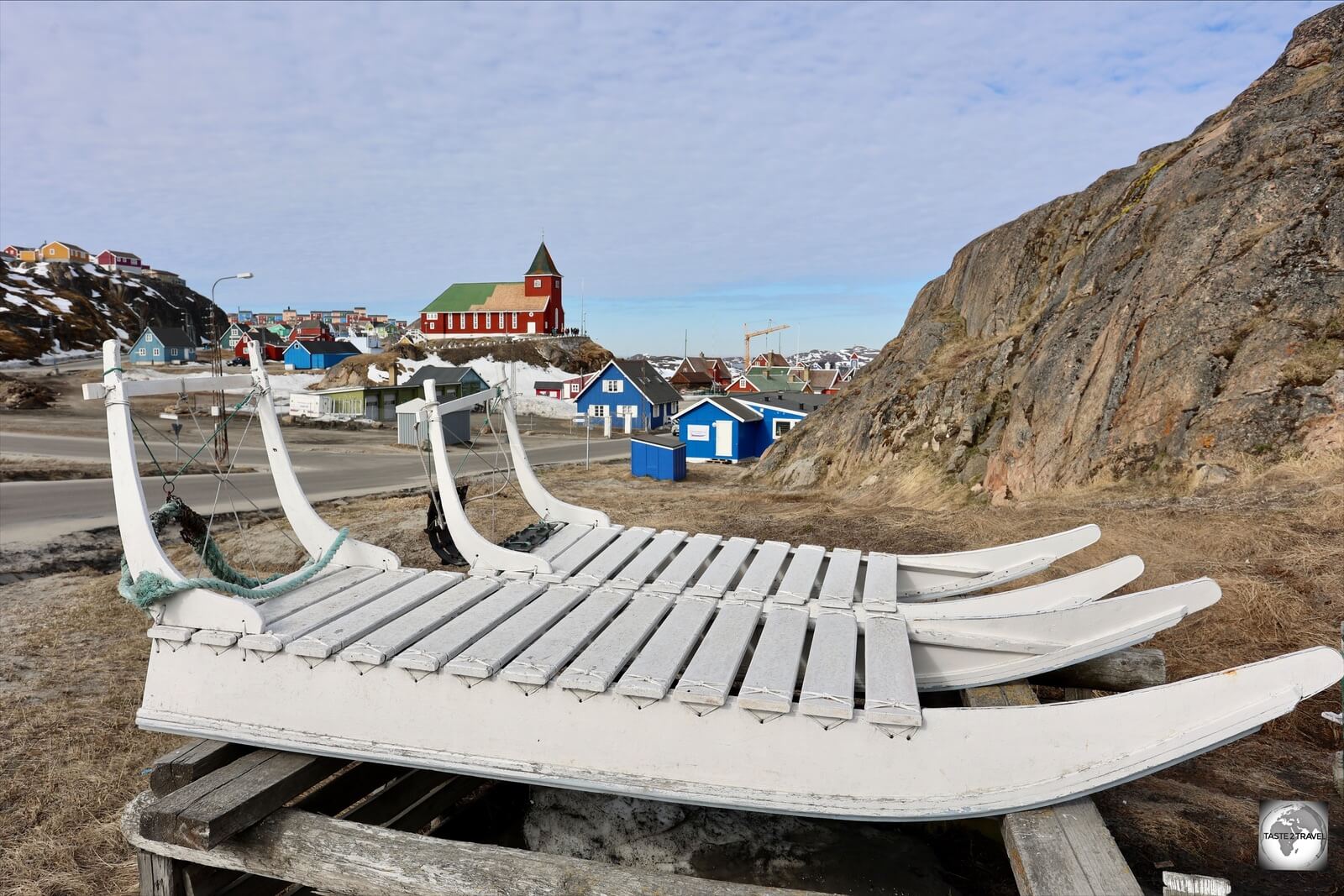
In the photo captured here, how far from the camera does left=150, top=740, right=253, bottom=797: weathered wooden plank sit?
3.51 meters

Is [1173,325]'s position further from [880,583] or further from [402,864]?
[402,864]

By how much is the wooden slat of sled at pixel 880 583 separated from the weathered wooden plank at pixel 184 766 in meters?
3.50

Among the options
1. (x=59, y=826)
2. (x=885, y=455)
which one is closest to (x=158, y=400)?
(x=885, y=455)

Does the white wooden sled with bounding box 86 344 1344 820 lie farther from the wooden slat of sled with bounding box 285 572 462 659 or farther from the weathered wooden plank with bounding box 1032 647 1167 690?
the weathered wooden plank with bounding box 1032 647 1167 690

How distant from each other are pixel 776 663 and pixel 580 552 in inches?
87.2

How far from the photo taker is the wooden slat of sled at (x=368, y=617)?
11.6 ft

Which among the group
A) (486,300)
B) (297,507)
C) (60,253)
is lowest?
(297,507)

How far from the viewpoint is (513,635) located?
12.7 ft

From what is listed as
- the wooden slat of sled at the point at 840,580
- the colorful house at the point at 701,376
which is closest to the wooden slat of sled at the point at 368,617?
the wooden slat of sled at the point at 840,580

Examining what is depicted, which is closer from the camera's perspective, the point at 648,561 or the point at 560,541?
the point at 648,561

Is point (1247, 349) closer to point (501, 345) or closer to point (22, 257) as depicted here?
point (501, 345)

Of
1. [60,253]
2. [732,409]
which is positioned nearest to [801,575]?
[732,409]

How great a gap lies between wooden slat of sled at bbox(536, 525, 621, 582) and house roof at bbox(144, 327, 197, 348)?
97566 millimetres

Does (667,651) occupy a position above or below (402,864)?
above
